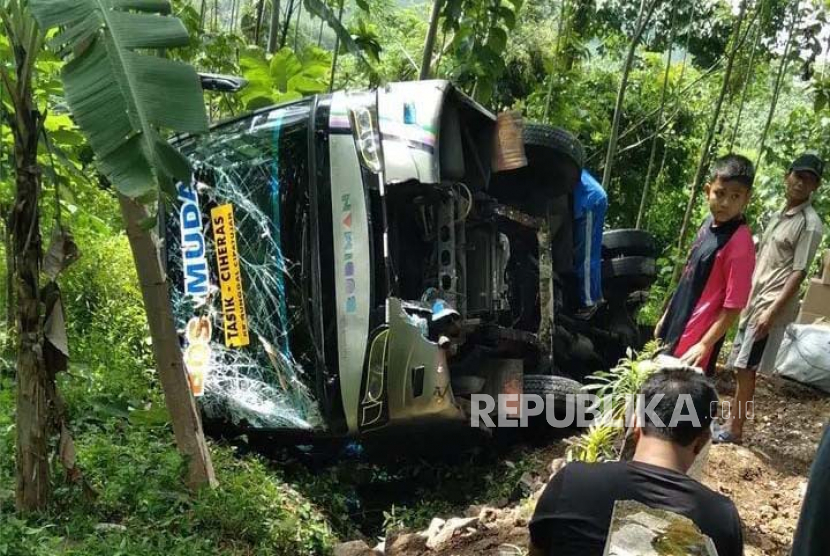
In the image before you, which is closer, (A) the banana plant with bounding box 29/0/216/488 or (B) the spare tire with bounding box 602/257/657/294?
(A) the banana plant with bounding box 29/0/216/488

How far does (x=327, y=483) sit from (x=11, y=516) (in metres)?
1.83

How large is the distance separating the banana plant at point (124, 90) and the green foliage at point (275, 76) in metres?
3.79

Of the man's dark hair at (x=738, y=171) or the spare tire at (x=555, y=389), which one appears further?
the spare tire at (x=555, y=389)

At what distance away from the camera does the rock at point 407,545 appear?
4141 mm

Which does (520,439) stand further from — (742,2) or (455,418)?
(742,2)

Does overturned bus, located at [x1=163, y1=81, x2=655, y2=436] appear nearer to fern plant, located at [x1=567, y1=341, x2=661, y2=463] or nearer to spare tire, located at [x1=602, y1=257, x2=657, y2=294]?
fern plant, located at [x1=567, y1=341, x2=661, y2=463]

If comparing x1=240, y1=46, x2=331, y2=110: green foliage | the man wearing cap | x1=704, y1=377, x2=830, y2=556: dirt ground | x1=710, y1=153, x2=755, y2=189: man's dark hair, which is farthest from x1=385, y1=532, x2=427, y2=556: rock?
x1=240, y1=46, x2=331, y2=110: green foliage

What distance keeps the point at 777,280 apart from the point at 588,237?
1407mm

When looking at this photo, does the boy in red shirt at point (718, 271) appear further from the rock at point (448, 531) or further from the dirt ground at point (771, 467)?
the rock at point (448, 531)

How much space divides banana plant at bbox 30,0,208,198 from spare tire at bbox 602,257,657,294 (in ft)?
15.0

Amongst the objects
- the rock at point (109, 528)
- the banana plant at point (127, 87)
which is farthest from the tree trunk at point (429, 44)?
the rock at point (109, 528)

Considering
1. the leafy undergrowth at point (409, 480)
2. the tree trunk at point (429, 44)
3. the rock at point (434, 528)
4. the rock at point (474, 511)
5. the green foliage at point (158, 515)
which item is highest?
the tree trunk at point (429, 44)

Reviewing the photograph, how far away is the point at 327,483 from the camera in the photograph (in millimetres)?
5039

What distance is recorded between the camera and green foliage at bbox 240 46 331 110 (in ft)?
22.5
